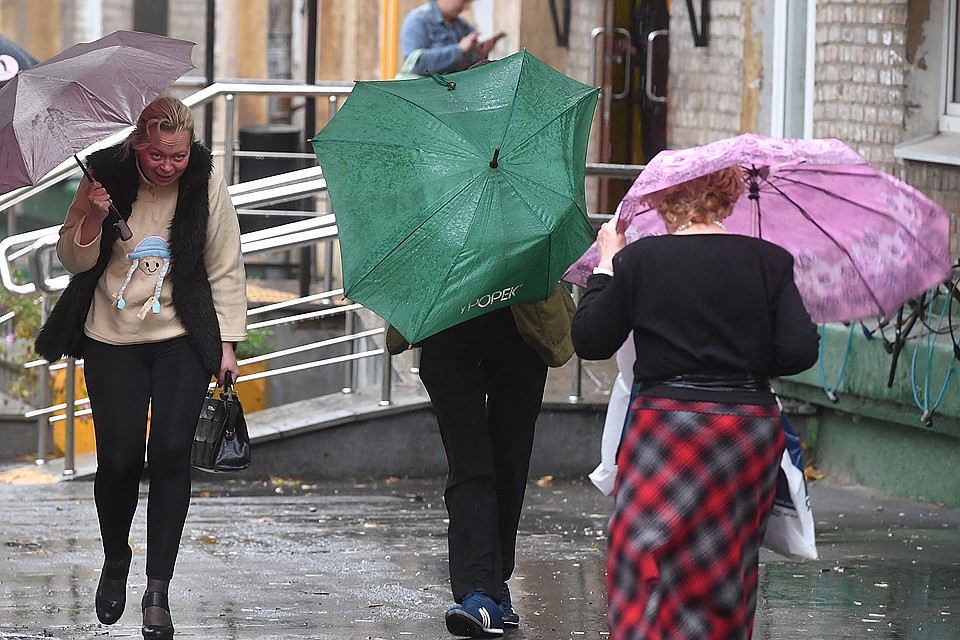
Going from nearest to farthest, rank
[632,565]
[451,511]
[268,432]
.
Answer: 1. [632,565]
2. [451,511]
3. [268,432]

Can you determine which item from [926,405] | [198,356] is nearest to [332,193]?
[198,356]

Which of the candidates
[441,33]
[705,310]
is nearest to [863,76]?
[441,33]

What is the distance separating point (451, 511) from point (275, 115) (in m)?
12.6

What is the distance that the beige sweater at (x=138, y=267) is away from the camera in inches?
198

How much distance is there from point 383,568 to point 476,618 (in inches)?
49.4

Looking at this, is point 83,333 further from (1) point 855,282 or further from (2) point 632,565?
(1) point 855,282

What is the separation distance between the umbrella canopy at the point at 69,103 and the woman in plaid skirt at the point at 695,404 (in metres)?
1.44

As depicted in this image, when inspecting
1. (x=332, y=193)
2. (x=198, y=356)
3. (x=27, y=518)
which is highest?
(x=332, y=193)

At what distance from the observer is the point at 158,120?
5004 mm

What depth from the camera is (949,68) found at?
28.0 ft

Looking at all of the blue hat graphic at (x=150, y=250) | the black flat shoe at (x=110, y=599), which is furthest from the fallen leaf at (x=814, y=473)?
the blue hat graphic at (x=150, y=250)

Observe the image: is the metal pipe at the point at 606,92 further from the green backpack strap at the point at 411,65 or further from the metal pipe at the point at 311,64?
the metal pipe at the point at 311,64

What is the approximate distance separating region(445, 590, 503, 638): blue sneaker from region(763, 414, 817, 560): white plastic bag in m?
1.09

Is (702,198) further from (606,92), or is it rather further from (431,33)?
(606,92)
